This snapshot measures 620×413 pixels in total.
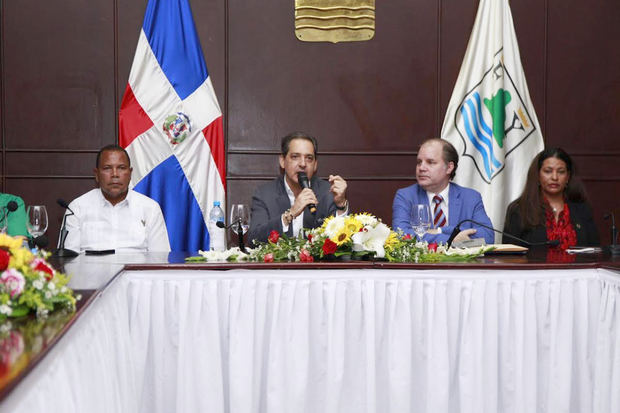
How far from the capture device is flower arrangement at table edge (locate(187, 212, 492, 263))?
8.13ft

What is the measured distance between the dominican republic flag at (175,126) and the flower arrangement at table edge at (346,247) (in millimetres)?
1851

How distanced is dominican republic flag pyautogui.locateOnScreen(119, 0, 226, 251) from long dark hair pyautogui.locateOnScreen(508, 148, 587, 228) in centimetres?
195

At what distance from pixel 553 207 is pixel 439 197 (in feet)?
2.29

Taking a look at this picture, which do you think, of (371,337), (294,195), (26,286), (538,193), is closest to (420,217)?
(371,337)

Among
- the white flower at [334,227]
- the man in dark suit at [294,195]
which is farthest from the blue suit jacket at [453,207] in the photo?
the white flower at [334,227]

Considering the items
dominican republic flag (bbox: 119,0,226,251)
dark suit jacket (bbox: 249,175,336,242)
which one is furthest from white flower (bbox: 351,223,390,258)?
dominican republic flag (bbox: 119,0,226,251)

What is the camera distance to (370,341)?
92.0 inches

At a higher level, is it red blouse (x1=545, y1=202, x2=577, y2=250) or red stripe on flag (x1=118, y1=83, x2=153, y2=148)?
red stripe on flag (x1=118, y1=83, x2=153, y2=148)

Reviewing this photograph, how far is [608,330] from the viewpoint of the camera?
2355 millimetres

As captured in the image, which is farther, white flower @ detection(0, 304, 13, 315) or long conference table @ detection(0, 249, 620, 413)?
long conference table @ detection(0, 249, 620, 413)

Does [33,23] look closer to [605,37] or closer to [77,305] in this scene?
[77,305]

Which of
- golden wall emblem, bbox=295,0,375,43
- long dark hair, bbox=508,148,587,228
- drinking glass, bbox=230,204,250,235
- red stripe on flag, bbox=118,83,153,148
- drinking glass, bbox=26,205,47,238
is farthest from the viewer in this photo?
golden wall emblem, bbox=295,0,375,43

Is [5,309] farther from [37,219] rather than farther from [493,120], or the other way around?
[493,120]

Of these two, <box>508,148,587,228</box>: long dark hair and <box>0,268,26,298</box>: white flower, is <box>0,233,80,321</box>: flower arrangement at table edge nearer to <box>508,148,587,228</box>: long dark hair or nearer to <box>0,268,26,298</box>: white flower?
<box>0,268,26,298</box>: white flower
